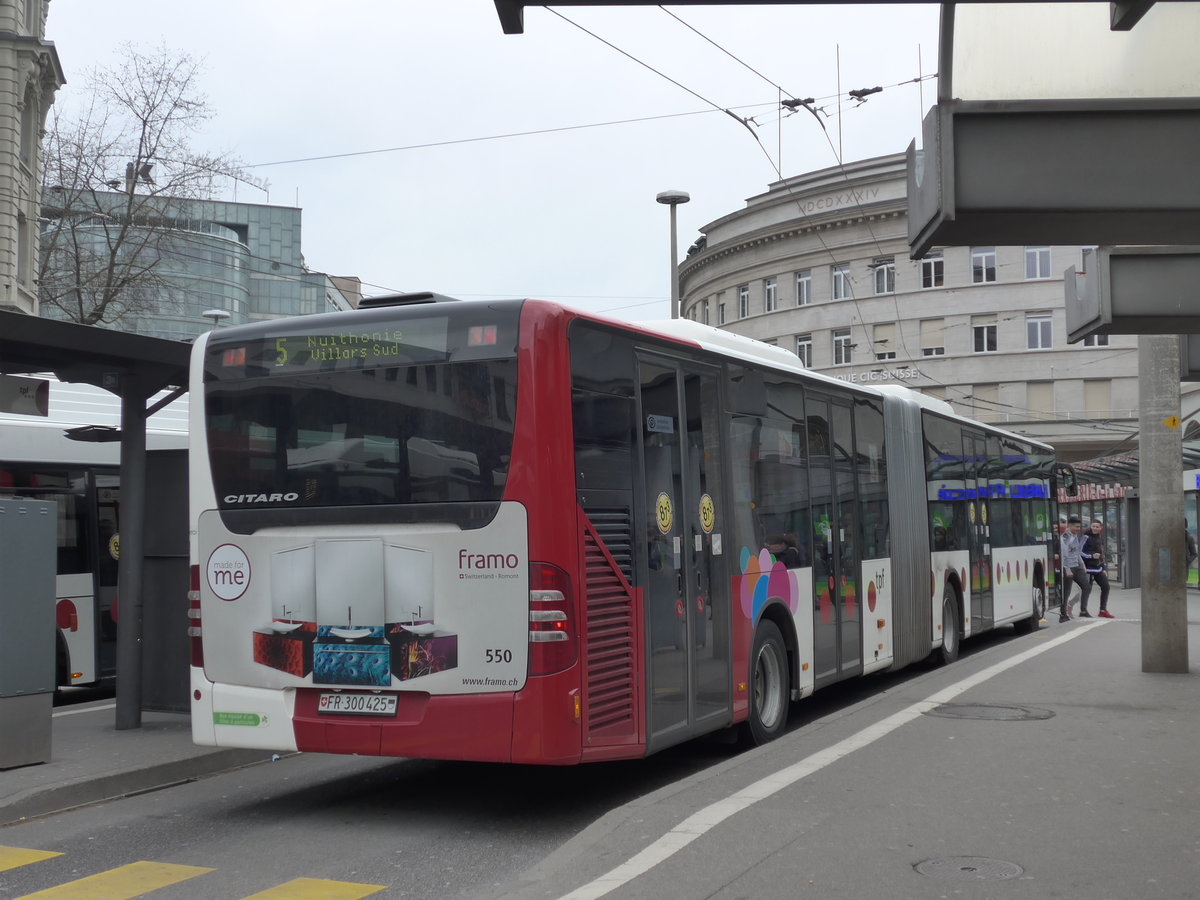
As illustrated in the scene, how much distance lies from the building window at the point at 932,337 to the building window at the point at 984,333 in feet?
4.13

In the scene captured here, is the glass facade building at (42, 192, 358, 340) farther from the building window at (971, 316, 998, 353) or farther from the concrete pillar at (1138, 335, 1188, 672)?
the building window at (971, 316, 998, 353)

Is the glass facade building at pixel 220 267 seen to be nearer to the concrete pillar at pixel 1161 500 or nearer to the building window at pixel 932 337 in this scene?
the concrete pillar at pixel 1161 500

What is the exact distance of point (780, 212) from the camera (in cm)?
6062

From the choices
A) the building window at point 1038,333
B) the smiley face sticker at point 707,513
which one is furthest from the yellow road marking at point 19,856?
the building window at point 1038,333

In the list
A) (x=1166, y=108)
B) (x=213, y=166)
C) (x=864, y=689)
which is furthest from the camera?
(x=213, y=166)

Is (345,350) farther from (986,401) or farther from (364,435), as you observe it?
(986,401)

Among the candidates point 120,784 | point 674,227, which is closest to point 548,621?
point 120,784

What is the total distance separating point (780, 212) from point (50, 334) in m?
53.4

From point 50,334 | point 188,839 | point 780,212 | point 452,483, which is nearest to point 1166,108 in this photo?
point 452,483

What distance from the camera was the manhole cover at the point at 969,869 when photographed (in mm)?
5750

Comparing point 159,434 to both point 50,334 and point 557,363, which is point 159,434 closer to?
point 50,334

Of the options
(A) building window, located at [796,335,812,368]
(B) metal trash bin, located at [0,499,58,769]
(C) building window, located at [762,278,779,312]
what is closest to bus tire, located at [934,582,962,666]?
(B) metal trash bin, located at [0,499,58,769]

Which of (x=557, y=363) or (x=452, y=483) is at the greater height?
(x=557, y=363)

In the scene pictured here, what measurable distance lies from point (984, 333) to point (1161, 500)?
4437 cm
